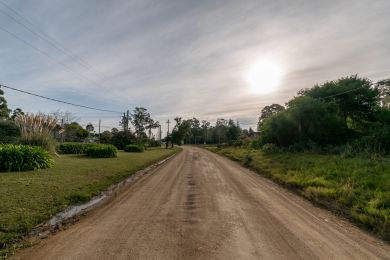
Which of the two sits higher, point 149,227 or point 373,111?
point 373,111

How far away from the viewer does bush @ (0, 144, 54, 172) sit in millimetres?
11867

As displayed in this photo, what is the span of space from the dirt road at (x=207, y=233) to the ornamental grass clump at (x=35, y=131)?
10364mm

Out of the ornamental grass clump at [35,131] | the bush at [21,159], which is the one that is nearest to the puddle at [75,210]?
the bush at [21,159]

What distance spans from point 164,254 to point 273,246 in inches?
70.4

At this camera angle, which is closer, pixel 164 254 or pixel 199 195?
pixel 164 254

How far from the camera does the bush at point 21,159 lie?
11867mm

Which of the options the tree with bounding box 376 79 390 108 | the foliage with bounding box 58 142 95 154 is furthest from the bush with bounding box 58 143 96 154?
the tree with bounding box 376 79 390 108

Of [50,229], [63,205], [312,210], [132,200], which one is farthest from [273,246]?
[63,205]

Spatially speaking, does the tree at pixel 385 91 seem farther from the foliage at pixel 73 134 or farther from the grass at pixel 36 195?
the foliage at pixel 73 134

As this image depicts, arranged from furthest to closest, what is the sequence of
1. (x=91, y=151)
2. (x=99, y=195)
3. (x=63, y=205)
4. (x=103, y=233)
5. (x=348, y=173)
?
(x=91, y=151)
(x=348, y=173)
(x=99, y=195)
(x=63, y=205)
(x=103, y=233)

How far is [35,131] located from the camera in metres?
16.3

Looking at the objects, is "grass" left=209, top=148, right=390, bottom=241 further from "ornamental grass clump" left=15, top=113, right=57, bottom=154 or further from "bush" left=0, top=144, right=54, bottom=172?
"ornamental grass clump" left=15, top=113, right=57, bottom=154

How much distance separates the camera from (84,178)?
11.1 metres

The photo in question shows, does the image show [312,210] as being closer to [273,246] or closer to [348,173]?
[273,246]
